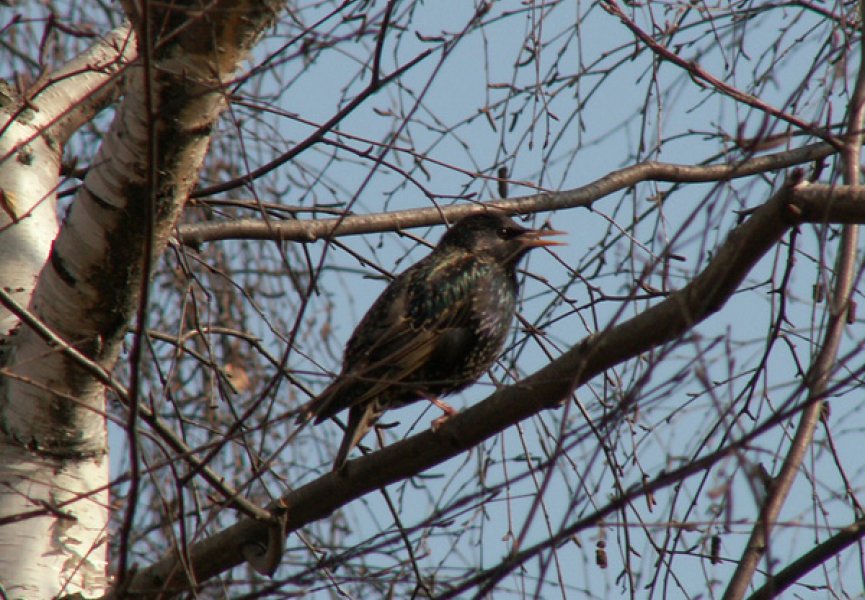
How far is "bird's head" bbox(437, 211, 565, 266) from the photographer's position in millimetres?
5402

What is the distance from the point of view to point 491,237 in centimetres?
552

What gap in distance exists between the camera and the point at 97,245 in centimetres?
337

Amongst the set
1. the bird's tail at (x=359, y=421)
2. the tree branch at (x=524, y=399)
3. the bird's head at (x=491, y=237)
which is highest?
the bird's head at (x=491, y=237)

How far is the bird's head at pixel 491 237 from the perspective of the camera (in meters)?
5.40

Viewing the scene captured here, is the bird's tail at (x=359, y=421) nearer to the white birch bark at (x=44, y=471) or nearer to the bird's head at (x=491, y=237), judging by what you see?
the white birch bark at (x=44, y=471)

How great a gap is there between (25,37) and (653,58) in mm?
3266

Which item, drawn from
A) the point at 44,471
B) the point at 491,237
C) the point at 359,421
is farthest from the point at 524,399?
the point at 491,237

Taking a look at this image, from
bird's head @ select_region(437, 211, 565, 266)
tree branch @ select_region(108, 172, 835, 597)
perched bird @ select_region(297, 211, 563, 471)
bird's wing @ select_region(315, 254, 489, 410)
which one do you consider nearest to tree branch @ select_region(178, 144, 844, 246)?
perched bird @ select_region(297, 211, 563, 471)

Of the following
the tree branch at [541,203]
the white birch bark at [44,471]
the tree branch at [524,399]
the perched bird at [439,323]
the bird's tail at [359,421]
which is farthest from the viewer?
the perched bird at [439,323]

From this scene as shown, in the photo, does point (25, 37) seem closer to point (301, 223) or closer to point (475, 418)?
point (301, 223)

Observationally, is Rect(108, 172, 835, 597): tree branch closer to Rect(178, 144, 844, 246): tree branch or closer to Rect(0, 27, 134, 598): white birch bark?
Rect(0, 27, 134, 598): white birch bark

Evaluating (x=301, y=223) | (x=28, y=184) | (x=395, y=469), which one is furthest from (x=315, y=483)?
(x=28, y=184)

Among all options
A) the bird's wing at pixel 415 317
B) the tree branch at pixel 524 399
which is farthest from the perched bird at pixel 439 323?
the tree branch at pixel 524 399

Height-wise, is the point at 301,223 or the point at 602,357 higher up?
the point at 301,223
